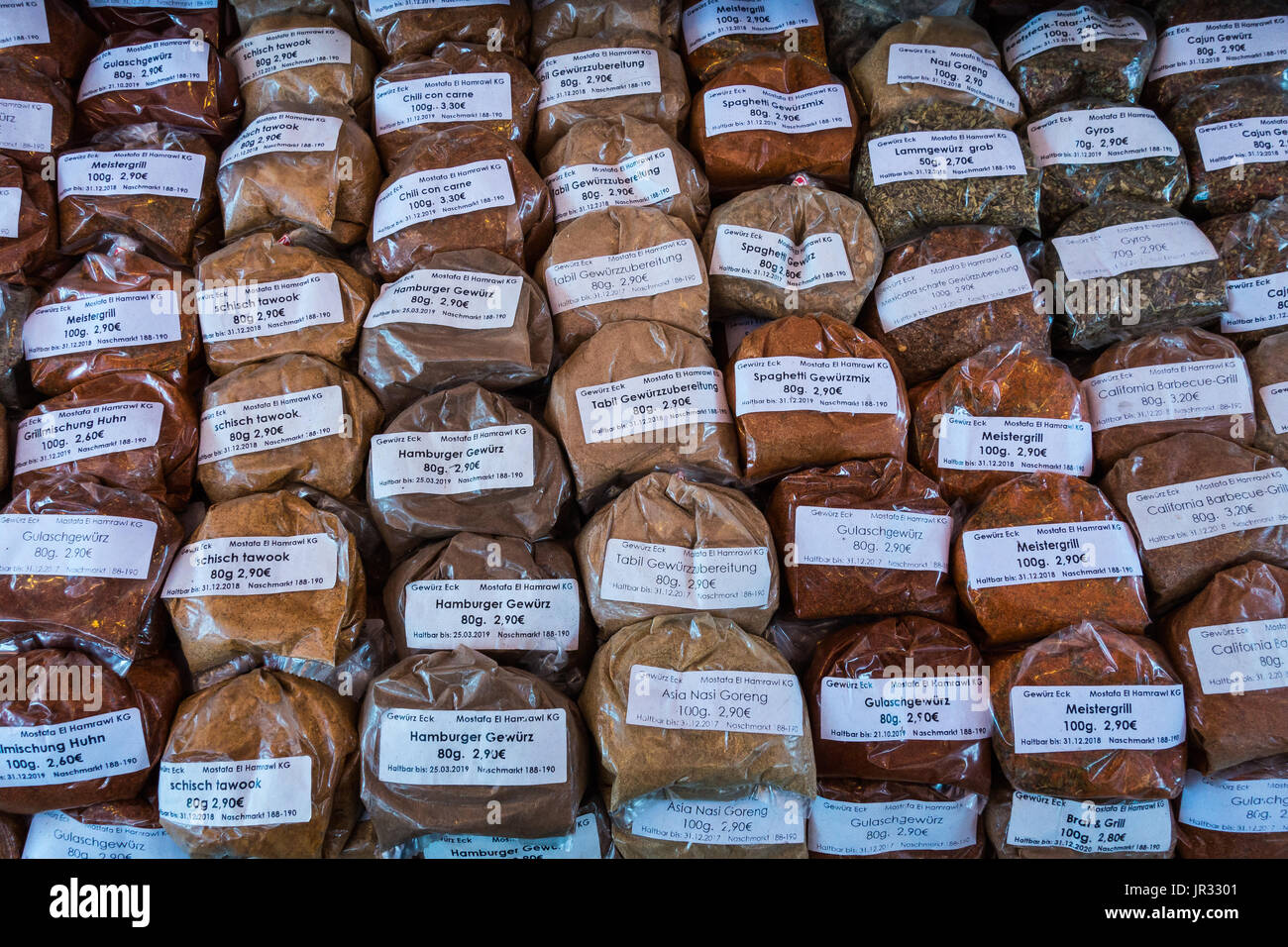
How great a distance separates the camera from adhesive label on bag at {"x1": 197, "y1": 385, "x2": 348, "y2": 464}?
135 cm

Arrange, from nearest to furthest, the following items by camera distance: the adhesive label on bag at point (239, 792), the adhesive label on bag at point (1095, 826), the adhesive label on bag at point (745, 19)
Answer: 1. the adhesive label on bag at point (239, 792)
2. the adhesive label on bag at point (1095, 826)
3. the adhesive label on bag at point (745, 19)

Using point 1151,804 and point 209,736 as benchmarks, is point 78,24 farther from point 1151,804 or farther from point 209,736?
point 1151,804

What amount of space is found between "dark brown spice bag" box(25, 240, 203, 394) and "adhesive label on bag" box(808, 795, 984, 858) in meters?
1.17

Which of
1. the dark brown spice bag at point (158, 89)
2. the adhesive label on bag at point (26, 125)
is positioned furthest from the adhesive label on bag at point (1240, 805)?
the adhesive label on bag at point (26, 125)

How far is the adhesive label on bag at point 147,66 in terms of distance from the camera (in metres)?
1.57

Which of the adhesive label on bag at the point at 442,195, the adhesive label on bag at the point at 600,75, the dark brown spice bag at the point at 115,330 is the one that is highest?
the adhesive label on bag at the point at 600,75

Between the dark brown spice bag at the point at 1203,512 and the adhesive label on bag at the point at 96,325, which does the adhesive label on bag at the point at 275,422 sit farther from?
the dark brown spice bag at the point at 1203,512

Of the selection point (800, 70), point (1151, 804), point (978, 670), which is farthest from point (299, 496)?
point (1151, 804)

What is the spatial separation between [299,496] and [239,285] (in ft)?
1.20

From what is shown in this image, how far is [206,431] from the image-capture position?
1376 millimetres

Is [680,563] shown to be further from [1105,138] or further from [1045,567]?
[1105,138]

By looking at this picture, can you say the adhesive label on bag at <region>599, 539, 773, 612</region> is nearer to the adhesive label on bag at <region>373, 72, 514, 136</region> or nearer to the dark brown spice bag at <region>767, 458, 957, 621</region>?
the dark brown spice bag at <region>767, 458, 957, 621</region>

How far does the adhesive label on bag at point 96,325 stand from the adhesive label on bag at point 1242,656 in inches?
63.5
